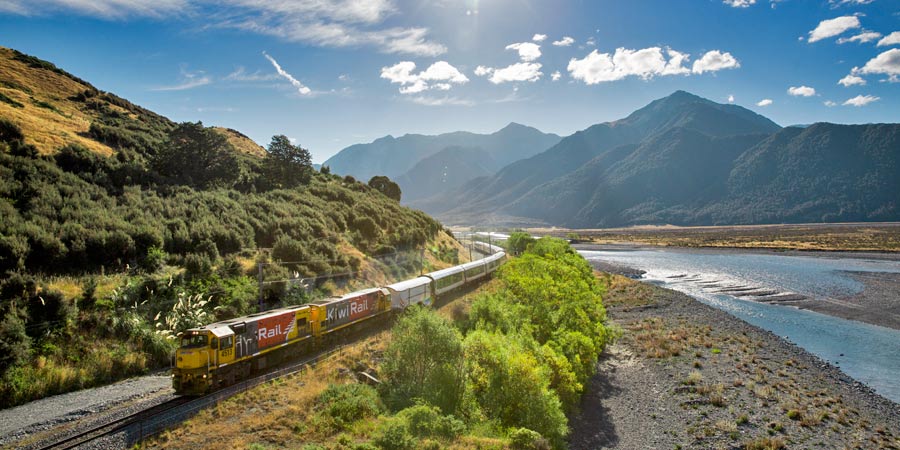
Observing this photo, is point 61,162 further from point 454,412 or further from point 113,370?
point 454,412

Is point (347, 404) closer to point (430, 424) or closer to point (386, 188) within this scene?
point (430, 424)

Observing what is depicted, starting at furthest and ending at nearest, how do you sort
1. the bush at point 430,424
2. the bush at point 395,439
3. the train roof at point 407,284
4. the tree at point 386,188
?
the tree at point 386,188, the train roof at point 407,284, the bush at point 430,424, the bush at point 395,439

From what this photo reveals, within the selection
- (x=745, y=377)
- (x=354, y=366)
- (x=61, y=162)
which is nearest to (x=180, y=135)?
(x=61, y=162)

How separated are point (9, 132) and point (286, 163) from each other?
29.5m

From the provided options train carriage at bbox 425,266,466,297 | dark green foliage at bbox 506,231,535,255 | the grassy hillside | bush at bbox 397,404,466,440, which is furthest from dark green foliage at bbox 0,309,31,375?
dark green foliage at bbox 506,231,535,255

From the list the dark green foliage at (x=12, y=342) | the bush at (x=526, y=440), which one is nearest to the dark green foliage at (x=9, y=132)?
the dark green foliage at (x=12, y=342)

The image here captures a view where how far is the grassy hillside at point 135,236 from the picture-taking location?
842 inches

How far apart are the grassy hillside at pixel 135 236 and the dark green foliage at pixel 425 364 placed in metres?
12.0

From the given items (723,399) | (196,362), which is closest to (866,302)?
(723,399)

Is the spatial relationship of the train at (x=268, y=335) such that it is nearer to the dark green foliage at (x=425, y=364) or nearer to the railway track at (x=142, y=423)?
the railway track at (x=142, y=423)

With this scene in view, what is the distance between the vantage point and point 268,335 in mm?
22766

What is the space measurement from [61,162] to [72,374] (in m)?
24.8

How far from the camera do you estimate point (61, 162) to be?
36094mm

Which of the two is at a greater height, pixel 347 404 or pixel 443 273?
pixel 443 273
